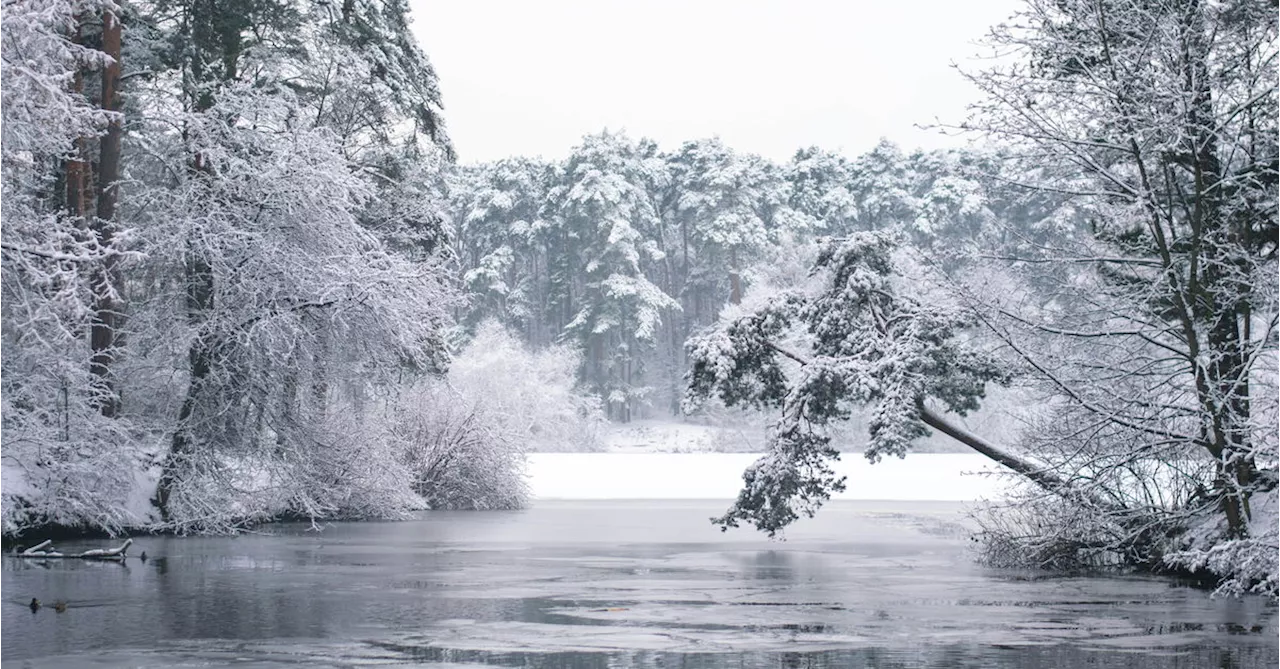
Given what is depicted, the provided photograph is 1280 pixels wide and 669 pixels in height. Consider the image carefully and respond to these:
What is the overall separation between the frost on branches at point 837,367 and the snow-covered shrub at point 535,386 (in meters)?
38.5

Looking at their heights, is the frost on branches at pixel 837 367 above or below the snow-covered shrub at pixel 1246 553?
above

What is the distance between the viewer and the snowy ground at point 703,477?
46.9 metres

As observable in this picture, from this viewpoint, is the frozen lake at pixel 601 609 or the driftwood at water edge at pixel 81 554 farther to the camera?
the driftwood at water edge at pixel 81 554

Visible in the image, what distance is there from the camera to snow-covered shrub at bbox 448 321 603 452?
2685 inches

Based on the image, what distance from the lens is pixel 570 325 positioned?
92.1 meters

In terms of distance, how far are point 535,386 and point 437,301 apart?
145 ft

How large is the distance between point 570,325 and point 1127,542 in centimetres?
7114

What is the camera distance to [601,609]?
16.5 m

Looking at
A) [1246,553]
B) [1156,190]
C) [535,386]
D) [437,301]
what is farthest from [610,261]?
[1246,553]

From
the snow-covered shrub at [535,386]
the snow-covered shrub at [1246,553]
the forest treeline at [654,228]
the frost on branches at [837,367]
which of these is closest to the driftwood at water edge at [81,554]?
the frost on branches at [837,367]

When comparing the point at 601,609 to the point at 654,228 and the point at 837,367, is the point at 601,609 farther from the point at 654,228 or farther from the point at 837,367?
the point at 654,228

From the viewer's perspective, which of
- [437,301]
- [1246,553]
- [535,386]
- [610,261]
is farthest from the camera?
[610,261]

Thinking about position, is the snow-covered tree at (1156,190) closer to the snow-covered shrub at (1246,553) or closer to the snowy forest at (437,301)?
the snowy forest at (437,301)

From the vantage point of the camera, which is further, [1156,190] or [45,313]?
[45,313]
